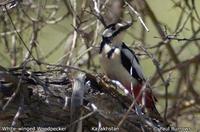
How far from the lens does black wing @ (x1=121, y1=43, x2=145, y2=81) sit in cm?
370

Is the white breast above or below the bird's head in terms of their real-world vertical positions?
below

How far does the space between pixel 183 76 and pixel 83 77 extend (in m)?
1.85

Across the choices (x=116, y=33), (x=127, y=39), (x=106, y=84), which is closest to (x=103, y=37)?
(x=116, y=33)

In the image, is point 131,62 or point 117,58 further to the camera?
point 117,58

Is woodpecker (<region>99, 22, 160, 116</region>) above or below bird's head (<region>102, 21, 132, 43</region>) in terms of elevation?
below

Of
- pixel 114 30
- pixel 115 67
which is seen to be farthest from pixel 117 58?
pixel 114 30

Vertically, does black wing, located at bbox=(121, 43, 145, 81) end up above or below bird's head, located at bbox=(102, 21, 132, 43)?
below

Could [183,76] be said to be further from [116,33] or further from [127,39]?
[127,39]

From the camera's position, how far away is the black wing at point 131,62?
3697 mm

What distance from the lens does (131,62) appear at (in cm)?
370

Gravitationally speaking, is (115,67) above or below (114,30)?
below

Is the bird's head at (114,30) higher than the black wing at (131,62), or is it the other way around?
the bird's head at (114,30)

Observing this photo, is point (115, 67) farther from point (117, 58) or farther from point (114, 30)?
point (114, 30)

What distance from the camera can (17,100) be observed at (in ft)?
9.34
